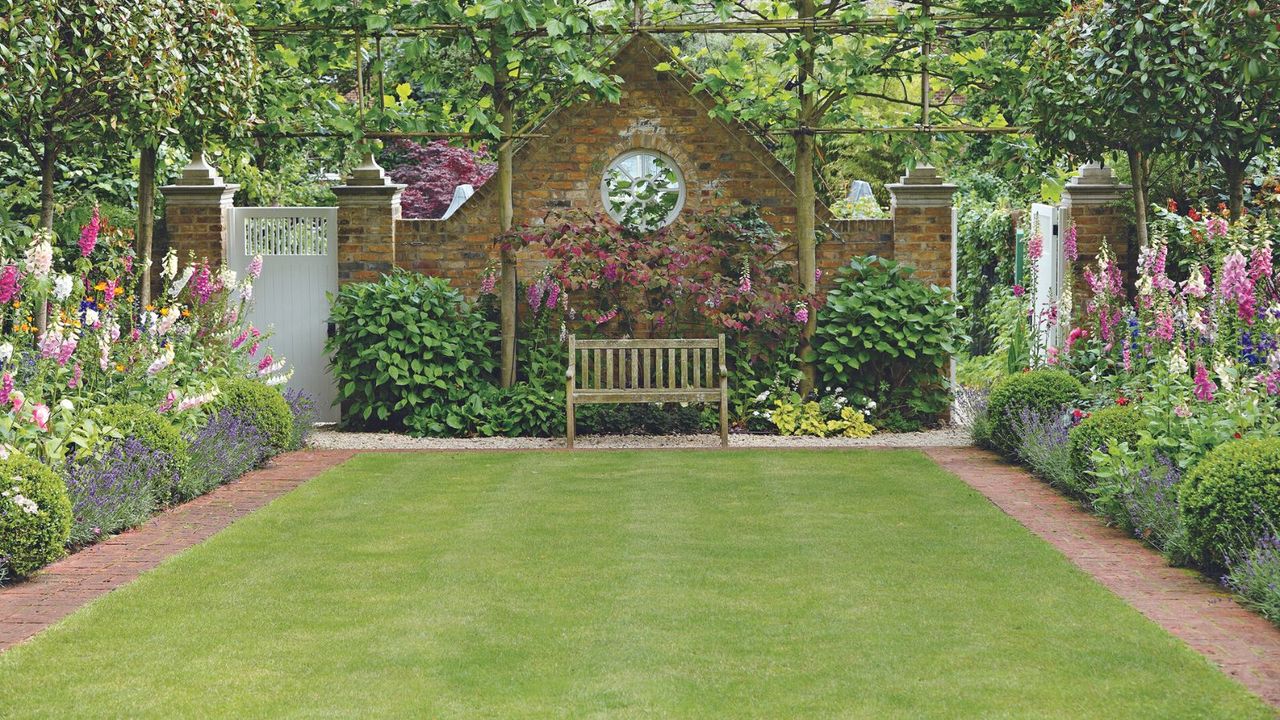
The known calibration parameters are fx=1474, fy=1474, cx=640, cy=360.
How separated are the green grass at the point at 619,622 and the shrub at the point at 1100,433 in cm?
67

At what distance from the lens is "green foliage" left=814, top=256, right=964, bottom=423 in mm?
12242

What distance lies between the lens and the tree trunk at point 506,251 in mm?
12328

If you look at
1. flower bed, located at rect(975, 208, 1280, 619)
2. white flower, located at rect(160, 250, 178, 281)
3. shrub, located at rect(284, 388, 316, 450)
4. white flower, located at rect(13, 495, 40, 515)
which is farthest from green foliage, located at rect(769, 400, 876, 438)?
white flower, located at rect(13, 495, 40, 515)

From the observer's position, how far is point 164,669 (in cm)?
532

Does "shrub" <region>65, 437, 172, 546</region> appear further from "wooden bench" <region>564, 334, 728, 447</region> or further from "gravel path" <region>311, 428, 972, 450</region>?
"wooden bench" <region>564, 334, 728, 447</region>

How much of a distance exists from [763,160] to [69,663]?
8.48m

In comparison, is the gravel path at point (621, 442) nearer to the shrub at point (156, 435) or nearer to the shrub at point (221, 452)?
the shrub at point (221, 452)

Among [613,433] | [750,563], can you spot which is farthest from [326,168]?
[750,563]

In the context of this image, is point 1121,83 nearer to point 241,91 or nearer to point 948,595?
point 948,595

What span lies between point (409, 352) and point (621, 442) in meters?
1.90

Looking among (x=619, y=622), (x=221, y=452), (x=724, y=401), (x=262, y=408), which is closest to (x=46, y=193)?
(x=221, y=452)

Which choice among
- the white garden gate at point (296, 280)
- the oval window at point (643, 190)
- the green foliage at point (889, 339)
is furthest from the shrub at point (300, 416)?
the green foliage at point (889, 339)

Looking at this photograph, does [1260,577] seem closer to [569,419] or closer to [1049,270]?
[569,419]

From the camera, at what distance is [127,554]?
741 centimetres
